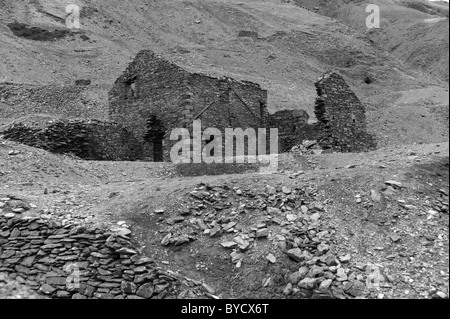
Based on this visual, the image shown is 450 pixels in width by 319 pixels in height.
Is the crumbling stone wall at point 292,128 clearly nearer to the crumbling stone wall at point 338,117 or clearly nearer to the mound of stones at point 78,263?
the crumbling stone wall at point 338,117

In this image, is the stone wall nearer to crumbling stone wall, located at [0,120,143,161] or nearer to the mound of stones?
crumbling stone wall, located at [0,120,143,161]

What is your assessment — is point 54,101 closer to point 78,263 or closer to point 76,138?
point 76,138

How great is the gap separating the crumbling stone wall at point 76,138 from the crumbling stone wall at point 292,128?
641cm

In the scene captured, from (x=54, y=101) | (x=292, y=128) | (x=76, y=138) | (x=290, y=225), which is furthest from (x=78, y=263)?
(x=54, y=101)

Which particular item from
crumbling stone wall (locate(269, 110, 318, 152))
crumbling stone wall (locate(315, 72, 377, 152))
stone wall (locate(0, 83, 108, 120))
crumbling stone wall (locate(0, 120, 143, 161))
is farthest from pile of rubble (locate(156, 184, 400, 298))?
stone wall (locate(0, 83, 108, 120))

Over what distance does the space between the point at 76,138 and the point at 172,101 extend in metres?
3.98

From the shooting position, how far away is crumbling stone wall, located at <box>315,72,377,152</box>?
22.1 m

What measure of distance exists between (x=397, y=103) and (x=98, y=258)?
39.4 metres

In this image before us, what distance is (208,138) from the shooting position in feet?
73.7

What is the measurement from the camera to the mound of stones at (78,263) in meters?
10.4

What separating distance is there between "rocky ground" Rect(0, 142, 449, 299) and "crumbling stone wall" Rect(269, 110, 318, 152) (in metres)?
9.13

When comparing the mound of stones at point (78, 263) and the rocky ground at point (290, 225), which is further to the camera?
the mound of stones at point (78, 263)

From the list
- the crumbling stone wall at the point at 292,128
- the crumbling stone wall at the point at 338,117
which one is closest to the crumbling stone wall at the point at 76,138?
the crumbling stone wall at the point at 292,128
